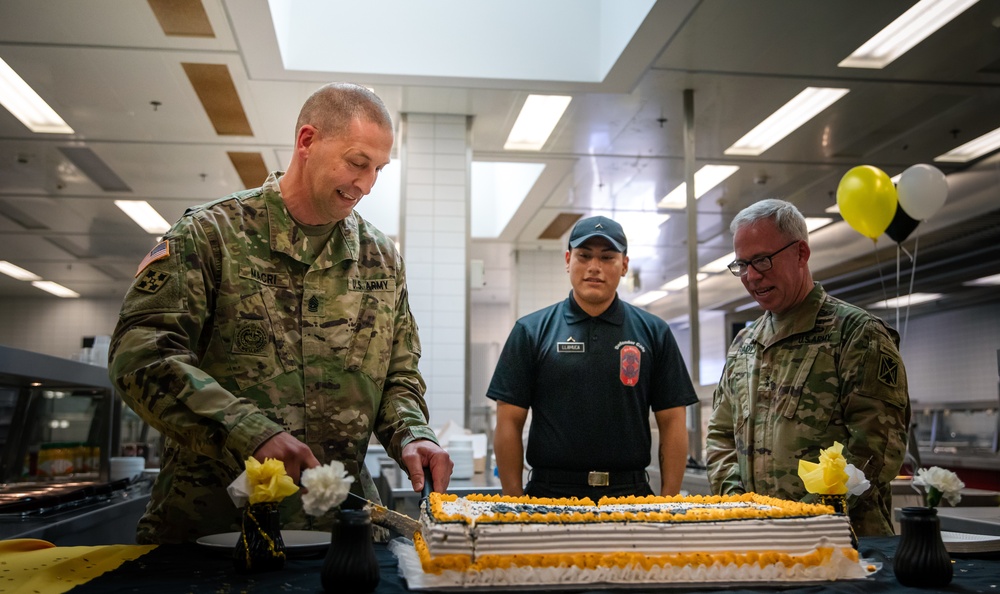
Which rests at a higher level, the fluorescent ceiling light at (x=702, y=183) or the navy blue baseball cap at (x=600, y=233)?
the fluorescent ceiling light at (x=702, y=183)

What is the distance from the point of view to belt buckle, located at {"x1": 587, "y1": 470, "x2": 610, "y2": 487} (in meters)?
2.43

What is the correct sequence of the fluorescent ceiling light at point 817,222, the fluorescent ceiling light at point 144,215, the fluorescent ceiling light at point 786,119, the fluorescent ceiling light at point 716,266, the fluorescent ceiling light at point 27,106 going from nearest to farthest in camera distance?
the fluorescent ceiling light at point 27,106
the fluorescent ceiling light at point 786,119
the fluorescent ceiling light at point 144,215
the fluorescent ceiling light at point 817,222
the fluorescent ceiling light at point 716,266

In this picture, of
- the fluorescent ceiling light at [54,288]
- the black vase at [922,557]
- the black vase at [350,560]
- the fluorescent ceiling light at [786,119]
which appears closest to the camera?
the black vase at [350,560]

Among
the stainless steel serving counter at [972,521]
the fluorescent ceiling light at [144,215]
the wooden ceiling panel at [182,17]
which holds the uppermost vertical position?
the wooden ceiling panel at [182,17]

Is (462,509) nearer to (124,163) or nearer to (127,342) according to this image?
(127,342)

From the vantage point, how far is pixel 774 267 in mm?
2355

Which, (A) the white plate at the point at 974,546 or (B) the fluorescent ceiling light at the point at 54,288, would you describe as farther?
(B) the fluorescent ceiling light at the point at 54,288

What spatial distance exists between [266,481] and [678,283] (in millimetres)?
14935

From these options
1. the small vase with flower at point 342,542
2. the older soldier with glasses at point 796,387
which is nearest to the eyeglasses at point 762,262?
the older soldier with glasses at point 796,387

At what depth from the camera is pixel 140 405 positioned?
151cm

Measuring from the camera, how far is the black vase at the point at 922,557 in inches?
48.9

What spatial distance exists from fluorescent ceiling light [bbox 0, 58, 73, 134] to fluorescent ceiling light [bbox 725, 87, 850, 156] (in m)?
6.47

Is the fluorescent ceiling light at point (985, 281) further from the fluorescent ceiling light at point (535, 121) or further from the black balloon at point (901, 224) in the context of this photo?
the fluorescent ceiling light at point (535, 121)

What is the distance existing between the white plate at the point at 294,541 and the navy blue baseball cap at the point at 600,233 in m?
1.39
